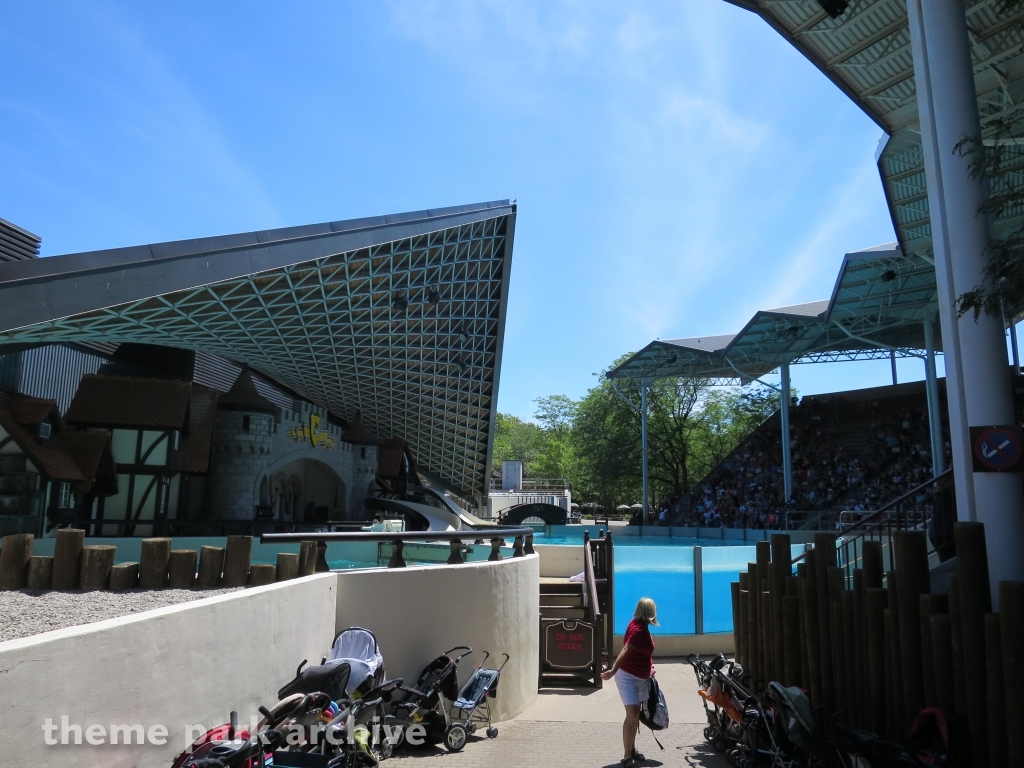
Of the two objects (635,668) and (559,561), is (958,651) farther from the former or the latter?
(559,561)

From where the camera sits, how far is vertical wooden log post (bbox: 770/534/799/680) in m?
7.65

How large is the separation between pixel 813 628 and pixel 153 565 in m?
6.74

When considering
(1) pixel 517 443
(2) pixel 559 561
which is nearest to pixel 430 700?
(2) pixel 559 561

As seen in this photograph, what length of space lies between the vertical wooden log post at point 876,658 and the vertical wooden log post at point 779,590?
1.49 meters

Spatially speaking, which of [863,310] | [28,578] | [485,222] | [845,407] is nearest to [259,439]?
[485,222]

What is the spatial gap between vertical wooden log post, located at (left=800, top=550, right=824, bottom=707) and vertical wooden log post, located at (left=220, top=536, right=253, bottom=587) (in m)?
5.10

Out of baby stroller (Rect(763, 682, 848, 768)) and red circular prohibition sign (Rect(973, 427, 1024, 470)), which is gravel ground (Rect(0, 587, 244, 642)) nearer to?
baby stroller (Rect(763, 682, 848, 768))

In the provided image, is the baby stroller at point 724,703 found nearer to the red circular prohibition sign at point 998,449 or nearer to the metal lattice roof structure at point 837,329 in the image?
the red circular prohibition sign at point 998,449

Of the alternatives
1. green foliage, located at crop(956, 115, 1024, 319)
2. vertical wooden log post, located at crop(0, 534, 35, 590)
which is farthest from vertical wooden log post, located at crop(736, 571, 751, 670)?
vertical wooden log post, located at crop(0, 534, 35, 590)

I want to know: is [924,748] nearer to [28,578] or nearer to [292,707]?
[292,707]

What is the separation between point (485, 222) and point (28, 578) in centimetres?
2461

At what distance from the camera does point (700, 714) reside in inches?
344

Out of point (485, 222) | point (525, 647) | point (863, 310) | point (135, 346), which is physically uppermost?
point (485, 222)

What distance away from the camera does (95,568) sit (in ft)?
22.3
